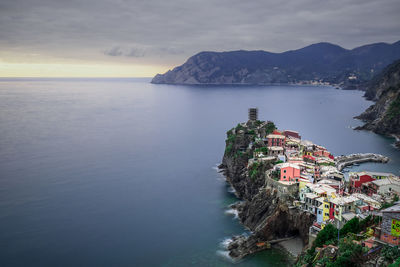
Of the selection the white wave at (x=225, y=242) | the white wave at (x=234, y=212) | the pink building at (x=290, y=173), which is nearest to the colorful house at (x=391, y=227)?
the pink building at (x=290, y=173)

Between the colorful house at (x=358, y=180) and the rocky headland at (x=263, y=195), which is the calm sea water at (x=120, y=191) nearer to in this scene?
the rocky headland at (x=263, y=195)

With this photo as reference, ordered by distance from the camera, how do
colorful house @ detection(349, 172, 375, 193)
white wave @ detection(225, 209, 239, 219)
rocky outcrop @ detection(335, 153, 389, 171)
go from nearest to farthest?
colorful house @ detection(349, 172, 375, 193)
white wave @ detection(225, 209, 239, 219)
rocky outcrop @ detection(335, 153, 389, 171)

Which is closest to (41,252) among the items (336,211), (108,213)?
(108,213)

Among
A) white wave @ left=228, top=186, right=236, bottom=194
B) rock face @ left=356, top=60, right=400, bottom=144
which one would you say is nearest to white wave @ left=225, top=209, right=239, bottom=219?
white wave @ left=228, top=186, right=236, bottom=194

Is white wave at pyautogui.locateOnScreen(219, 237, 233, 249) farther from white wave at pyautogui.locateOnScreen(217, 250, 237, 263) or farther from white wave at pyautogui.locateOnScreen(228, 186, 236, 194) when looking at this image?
white wave at pyautogui.locateOnScreen(228, 186, 236, 194)

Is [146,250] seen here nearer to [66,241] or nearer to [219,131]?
[66,241]
